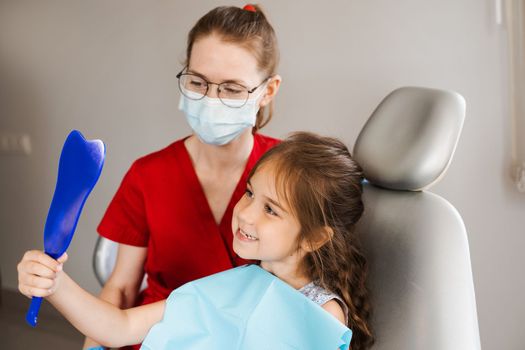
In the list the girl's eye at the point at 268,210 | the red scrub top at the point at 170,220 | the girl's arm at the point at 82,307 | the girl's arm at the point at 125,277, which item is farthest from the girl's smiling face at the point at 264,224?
the girl's arm at the point at 125,277

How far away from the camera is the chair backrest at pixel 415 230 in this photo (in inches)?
48.1

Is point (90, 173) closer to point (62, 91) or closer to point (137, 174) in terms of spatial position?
point (137, 174)

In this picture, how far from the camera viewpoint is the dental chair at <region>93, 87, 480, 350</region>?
48.1 inches

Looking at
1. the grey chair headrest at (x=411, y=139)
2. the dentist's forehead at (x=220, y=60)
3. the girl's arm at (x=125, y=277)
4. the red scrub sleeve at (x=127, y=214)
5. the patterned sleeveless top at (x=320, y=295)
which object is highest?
the dentist's forehead at (x=220, y=60)

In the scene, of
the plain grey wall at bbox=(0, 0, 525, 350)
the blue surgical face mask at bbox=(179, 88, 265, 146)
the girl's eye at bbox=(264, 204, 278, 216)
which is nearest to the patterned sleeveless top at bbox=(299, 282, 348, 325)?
the girl's eye at bbox=(264, 204, 278, 216)

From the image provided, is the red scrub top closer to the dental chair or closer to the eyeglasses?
the eyeglasses

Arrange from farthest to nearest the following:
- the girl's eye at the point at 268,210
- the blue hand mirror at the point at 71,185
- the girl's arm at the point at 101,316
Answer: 1. the girl's eye at the point at 268,210
2. the girl's arm at the point at 101,316
3. the blue hand mirror at the point at 71,185

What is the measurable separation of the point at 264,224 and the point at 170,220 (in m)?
0.39

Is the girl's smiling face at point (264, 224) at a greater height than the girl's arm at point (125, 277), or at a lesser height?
greater

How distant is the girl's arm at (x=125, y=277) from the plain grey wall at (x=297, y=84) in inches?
32.2

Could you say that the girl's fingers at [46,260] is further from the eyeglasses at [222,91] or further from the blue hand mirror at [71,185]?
the eyeglasses at [222,91]

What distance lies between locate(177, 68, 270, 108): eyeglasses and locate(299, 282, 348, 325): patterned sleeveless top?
42cm

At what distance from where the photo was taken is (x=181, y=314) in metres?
1.25

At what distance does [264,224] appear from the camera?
4.07 ft
